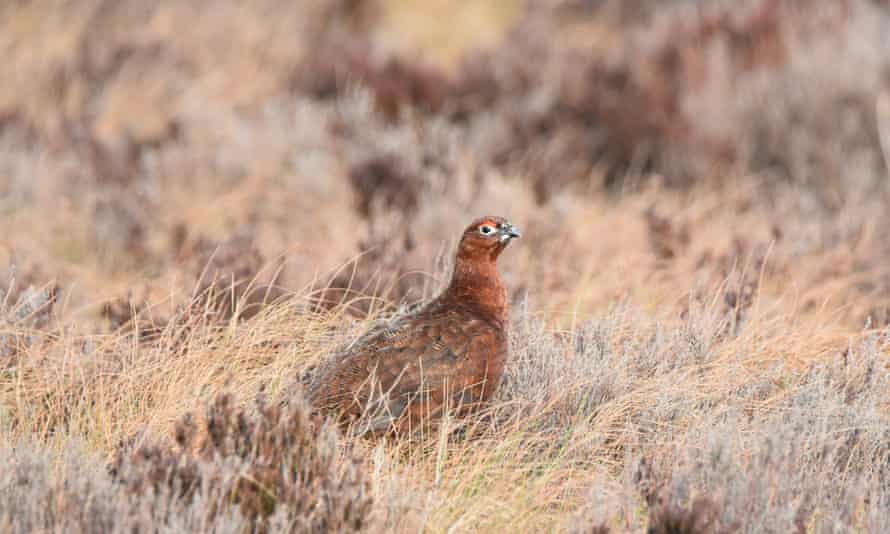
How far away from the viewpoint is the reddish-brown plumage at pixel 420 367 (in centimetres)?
310

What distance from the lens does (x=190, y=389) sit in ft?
10.9

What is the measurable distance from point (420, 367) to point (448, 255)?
4.78ft

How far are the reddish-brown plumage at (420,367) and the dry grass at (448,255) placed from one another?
0.28 ft

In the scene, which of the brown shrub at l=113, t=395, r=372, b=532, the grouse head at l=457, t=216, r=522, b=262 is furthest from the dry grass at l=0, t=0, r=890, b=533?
the grouse head at l=457, t=216, r=522, b=262

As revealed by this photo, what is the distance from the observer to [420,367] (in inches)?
123

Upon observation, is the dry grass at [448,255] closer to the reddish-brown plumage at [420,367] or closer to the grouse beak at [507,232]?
the reddish-brown plumage at [420,367]

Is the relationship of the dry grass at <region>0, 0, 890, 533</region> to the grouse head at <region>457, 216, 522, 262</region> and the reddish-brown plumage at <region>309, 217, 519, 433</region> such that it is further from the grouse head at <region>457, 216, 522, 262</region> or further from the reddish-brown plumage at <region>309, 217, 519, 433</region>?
the grouse head at <region>457, 216, 522, 262</region>

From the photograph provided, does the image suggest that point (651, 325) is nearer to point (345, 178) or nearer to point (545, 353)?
point (545, 353)

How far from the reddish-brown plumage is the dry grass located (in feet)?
0.28

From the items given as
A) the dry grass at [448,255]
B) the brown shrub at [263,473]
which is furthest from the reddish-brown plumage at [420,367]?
the brown shrub at [263,473]

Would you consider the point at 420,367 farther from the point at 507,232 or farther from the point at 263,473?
the point at 263,473

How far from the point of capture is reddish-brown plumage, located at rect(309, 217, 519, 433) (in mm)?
3096

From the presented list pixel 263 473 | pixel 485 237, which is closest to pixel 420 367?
pixel 485 237

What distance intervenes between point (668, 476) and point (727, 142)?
5160 mm
